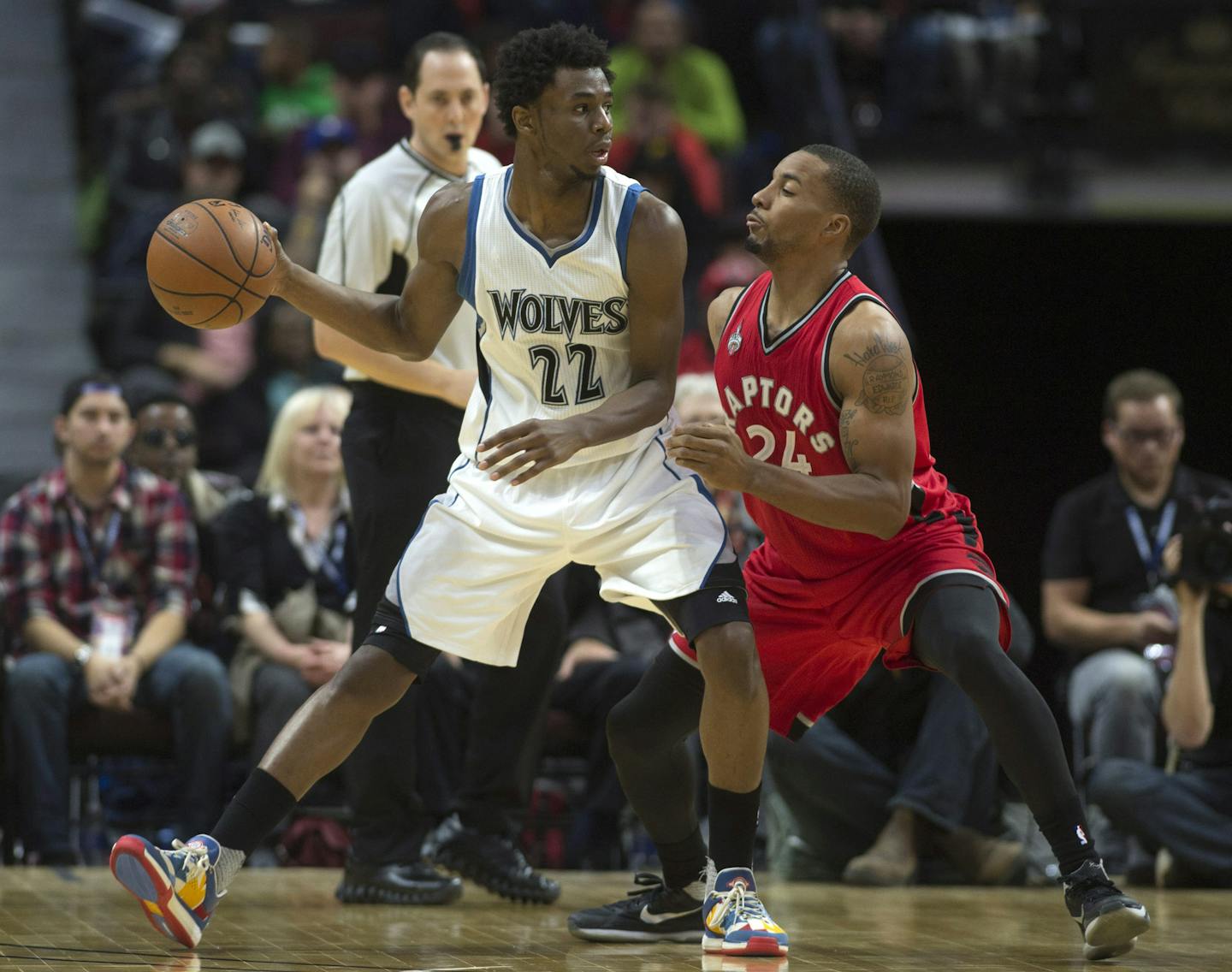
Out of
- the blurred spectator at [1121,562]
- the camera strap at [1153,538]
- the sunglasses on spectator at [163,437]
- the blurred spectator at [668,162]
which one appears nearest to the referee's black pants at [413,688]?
the sunglasses on spectator at [163,437]

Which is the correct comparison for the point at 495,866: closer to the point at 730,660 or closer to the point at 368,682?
the point at 368,682

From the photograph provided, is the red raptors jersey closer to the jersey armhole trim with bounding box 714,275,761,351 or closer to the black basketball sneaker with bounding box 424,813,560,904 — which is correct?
the jersey armhole trim with bounding box 714,275,761,351

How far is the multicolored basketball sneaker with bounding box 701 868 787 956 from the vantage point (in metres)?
4.02

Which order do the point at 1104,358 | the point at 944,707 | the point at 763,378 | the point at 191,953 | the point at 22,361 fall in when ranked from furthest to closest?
the point at 1104,358, the point at 22,361, the point at 944,707, the point at 763,378, the point at 191,953

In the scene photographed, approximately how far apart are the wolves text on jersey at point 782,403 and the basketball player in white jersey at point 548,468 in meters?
0.22

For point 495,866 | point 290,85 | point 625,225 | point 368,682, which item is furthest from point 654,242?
point 290,85

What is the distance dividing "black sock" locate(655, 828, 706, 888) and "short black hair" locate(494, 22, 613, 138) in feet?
6.22

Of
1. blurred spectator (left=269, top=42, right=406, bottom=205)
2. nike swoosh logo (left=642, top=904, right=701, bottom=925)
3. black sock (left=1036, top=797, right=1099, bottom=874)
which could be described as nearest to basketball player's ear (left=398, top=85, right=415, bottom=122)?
nike swoosh logo (left=642, top=904, right=701, bottom=925)

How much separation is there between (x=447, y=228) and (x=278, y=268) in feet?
1.46

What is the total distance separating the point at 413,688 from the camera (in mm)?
5164

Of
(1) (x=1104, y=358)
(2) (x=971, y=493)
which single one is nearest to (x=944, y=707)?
(2) (x=971, y=493)

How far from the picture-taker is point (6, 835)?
6.28m

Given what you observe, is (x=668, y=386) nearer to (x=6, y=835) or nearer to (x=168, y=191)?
(x=6, y=835)

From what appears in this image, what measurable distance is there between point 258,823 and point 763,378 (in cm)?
163
